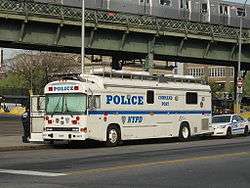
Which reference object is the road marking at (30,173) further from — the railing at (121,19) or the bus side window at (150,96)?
the railing at (121,19)

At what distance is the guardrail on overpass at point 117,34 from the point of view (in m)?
41.2

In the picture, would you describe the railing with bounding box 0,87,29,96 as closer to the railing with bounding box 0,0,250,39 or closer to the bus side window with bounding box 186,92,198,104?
the railing with bounding box 0,0,250,39

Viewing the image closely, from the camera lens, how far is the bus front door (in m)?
26.5

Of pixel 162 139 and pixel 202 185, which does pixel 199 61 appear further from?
pixel 202 185

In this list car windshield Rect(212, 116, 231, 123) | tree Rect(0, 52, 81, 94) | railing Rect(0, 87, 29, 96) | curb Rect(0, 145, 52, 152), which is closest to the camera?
curb Rect(0, 145, 52, 152)

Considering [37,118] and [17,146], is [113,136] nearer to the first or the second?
[37,118]

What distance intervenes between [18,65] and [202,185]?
89.5m

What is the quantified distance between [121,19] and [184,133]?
1659 centimetres

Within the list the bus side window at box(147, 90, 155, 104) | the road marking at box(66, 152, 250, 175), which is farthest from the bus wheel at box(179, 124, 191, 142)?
the road marking at box(66, 152, 250, 175)

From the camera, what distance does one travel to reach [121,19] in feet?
148

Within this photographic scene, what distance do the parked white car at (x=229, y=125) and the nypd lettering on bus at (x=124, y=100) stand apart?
8039 mm

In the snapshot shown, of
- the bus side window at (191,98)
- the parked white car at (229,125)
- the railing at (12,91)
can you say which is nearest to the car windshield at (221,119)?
the parked white car at (229,125)

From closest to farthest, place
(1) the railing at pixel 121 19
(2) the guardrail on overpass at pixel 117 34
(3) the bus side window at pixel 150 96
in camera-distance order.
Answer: (3) the bus side window at pixel 150 96 → (1) the railing at pixel 121 19 → (2) the guardrail on overpass at pixel 117 34

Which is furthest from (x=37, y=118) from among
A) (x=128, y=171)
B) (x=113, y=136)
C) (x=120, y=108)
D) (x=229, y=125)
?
(x=229, y=125)
